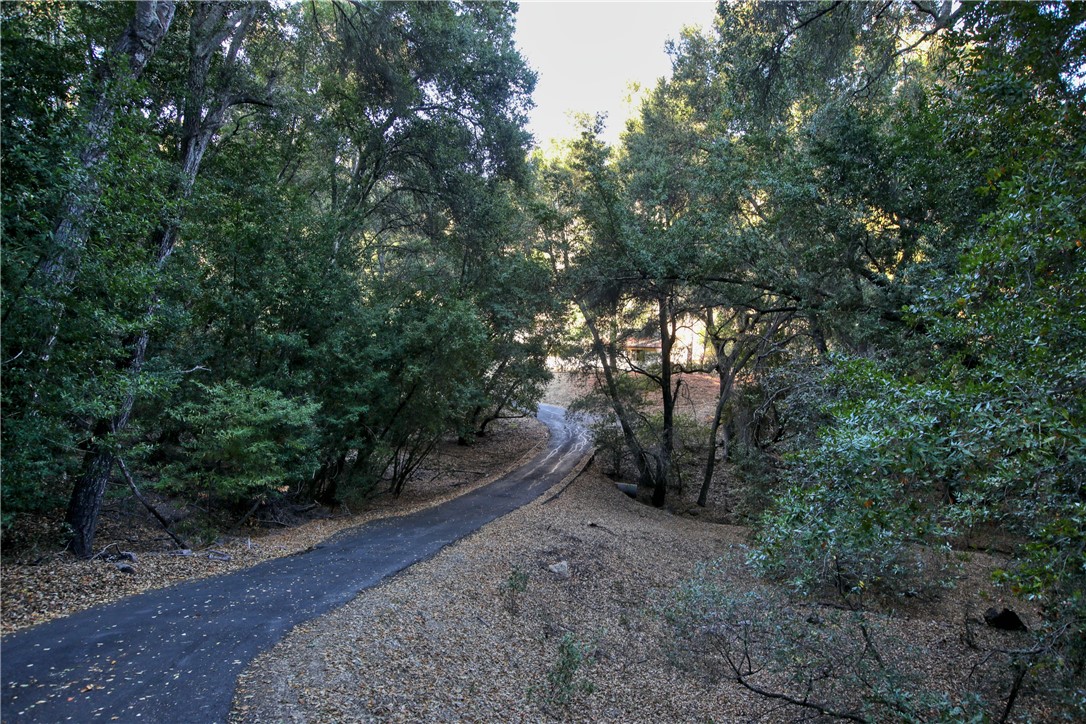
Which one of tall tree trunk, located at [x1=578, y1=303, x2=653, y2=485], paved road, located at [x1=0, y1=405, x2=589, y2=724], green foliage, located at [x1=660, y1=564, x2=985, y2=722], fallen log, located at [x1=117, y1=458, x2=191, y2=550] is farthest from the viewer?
tall tree trunk, located at [x1=578, y1=303, x2=653, y2=485]

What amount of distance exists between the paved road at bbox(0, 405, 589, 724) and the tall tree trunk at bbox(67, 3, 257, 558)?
7.42ft

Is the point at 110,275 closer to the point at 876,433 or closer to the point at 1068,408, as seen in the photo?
the point at 876,433

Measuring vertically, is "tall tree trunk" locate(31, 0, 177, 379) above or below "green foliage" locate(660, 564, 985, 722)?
above

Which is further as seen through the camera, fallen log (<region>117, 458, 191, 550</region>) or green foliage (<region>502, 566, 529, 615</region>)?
fallen log (<region>117, 458, 191, 550</region>)

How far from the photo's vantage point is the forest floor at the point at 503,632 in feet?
17.5

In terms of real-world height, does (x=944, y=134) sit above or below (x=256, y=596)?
above

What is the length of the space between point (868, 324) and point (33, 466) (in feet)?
36.8

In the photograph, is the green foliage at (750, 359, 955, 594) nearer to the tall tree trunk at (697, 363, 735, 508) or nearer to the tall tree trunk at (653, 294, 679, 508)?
the tall tree trunk at (697, 363, 735, 508)

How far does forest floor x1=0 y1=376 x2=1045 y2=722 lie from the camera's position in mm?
5344

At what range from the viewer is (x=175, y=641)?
5.50m

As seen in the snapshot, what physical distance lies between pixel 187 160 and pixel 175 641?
25.5ft

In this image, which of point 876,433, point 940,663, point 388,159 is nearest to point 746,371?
point 940,663

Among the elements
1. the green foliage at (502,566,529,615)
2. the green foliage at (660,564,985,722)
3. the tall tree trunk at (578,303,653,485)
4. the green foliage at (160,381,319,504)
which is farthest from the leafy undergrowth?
the tall tree trunk at (578,303,653,485)

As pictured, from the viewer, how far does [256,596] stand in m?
7.02
